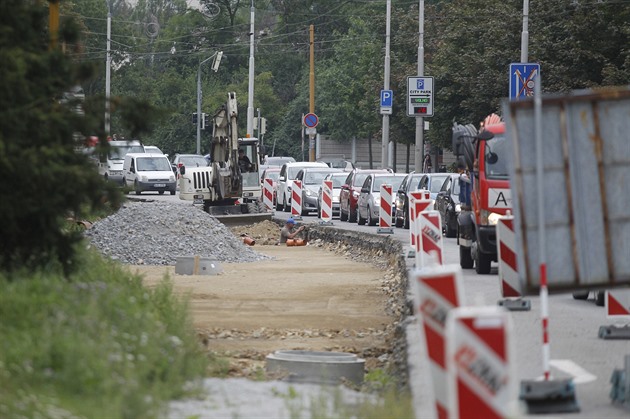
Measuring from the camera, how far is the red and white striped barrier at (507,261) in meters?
15.6

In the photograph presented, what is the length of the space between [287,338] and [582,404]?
24.2 ft

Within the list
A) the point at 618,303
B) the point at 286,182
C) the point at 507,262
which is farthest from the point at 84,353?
the point at 286,182

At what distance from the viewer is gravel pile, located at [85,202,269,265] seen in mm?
31594

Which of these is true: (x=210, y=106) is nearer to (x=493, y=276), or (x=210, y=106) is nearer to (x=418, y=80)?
(x=418, y=80)

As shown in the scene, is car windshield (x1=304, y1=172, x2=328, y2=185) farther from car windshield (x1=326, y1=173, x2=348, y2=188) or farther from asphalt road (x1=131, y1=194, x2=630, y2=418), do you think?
asphalt road (x1=131, y1=194, x2=630, y2=418)

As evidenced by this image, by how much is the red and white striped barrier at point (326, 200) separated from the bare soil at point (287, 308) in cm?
844

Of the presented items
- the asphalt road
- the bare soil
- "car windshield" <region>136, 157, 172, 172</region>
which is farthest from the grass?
"car windshield" <region>136, 157, 172, 172</region>

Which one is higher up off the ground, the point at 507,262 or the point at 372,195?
the point at 507,262

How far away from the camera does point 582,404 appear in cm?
1056

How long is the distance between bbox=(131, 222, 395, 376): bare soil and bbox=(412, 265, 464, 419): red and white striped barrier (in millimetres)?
5306

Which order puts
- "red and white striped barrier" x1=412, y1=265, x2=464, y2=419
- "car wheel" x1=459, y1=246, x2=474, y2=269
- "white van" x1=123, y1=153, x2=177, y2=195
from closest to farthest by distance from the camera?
"red and white striped barrier" x1=412, y1=265, x2=464, y2=419, "car wheel" x1=459, y1=246, x2=474, y2=269, "white van" x1=123, y1=153, x2=177, y2=195

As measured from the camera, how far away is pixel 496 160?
882 inches

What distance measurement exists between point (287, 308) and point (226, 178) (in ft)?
78.1

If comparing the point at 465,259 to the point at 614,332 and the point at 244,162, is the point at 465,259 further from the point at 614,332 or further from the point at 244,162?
the point at 244,162
